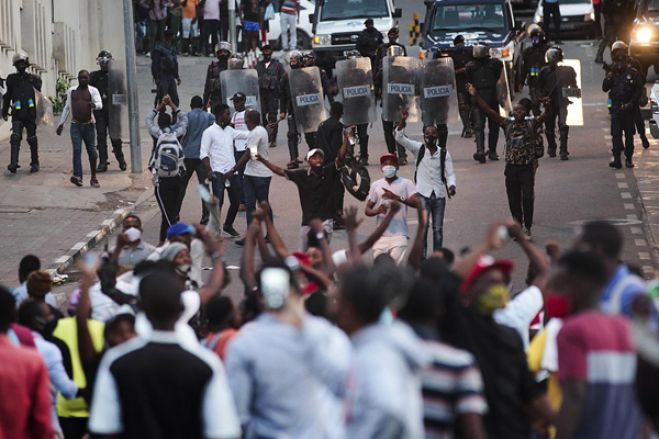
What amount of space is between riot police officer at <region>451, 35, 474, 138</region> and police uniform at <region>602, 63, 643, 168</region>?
2.64 metres

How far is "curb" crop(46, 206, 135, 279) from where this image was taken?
18359 mm

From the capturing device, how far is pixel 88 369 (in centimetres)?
898

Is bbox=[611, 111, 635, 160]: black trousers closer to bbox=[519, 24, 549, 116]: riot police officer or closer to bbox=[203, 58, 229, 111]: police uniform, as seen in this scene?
bbox=[519, 24, 549, 116]: riot police officer

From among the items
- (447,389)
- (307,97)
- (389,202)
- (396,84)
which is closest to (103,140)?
(307,97)

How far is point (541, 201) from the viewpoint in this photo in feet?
72.3

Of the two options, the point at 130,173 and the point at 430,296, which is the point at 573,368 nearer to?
the point at 430,296

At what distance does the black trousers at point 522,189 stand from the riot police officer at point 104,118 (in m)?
7.43

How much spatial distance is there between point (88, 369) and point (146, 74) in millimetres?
26892

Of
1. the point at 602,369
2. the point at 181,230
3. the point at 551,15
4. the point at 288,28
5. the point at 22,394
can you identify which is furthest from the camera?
the point at 288,28

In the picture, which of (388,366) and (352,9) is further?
(352,9)

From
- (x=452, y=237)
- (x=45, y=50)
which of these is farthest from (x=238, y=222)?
(x=45, y=50)

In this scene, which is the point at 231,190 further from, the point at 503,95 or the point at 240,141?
the point at 503,95

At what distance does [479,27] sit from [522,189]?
12.4m

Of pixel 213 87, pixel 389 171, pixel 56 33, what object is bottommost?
pixel 389 171
